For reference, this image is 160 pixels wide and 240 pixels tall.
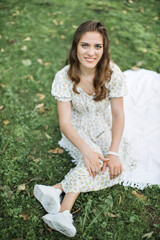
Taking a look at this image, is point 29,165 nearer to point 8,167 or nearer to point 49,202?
point 8,167

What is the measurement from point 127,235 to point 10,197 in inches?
43.8

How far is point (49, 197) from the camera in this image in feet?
6.57

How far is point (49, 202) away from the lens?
2002mm

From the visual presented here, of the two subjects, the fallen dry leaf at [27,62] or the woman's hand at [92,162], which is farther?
the fallen dry leaf at [27,62]

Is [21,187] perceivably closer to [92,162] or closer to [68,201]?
[68,201]

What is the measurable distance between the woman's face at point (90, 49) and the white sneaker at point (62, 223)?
1284 mm

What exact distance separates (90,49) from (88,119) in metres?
0.73

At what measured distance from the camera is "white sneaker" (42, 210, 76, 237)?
1777 mm

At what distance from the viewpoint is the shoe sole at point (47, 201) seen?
6.50ft

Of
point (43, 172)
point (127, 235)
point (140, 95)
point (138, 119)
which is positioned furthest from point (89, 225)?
point (140, 95)

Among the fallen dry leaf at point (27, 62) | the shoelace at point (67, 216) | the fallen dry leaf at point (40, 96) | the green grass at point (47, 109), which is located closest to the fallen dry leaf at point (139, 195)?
the green grass at point (47, 109)

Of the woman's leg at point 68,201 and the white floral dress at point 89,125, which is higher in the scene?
the white floral dress at point 89,125

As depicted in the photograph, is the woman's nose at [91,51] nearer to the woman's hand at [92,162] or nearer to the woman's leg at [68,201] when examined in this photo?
the woman's hand at [92,162]

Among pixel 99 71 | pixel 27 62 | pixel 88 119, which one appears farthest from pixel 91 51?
pixel 27 62
